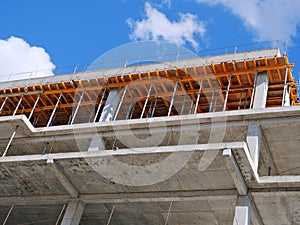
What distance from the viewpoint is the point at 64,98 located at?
22.0m

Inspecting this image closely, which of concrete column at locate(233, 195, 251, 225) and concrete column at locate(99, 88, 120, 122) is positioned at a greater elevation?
concrete column at locate(99, 88, 120, 122)

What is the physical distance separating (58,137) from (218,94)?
702 centimetres

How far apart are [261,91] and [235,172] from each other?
206 inches

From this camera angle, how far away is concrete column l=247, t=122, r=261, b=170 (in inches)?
599

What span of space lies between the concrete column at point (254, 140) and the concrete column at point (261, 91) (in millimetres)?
1334

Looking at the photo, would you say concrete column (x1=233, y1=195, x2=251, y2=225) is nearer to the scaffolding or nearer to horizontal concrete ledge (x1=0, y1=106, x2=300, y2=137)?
horizontal concrete ledge (x1=0, y1=106, x2=300, y2=137)

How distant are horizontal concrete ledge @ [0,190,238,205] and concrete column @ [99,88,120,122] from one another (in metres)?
3.96

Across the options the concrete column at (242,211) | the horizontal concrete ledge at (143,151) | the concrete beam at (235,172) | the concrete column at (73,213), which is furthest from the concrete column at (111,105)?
the concrete column at (242,211)

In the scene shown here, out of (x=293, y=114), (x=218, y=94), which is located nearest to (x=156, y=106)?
(x=218, y=94)

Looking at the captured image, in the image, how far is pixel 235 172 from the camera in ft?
44.9

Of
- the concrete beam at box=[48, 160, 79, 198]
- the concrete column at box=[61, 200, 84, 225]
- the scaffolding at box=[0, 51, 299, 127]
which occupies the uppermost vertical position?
the scaffolding at box=[0, 51, 299, 127]

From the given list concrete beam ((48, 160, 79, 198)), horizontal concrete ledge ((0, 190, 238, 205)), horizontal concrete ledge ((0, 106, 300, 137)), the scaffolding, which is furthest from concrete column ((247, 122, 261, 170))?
concrete beam ((48, 160, 79, 198))

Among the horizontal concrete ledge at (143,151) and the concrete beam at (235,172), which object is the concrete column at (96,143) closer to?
the horizontal concrete ledge at (143,151)

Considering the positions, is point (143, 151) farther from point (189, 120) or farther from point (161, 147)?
point (189, 120)
